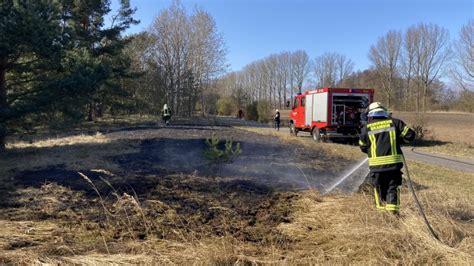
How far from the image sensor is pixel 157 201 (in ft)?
18.9

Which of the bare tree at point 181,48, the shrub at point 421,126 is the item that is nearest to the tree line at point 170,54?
the bare tree at point 181,48

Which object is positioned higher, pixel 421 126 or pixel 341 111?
pixel 341 111

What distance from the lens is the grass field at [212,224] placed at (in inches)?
155

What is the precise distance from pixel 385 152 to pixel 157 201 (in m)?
3.29

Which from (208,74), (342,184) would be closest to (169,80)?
(208,74)

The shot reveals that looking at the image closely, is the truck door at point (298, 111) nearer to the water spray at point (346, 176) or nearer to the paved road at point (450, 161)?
the paved road at point (450, 161)

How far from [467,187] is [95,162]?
8762 millimetres

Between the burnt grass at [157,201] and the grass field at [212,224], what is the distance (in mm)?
18

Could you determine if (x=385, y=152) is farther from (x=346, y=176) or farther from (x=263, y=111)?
(x=263, y=111)

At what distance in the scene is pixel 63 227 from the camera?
5.07 meters

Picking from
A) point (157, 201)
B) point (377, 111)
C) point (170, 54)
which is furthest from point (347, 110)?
point (170, 54)

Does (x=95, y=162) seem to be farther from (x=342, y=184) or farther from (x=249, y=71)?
(x=249, y=71)

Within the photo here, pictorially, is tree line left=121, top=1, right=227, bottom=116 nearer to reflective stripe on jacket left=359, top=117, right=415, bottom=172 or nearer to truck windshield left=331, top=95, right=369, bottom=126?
truck windshield left=331, top=95, right=369, bottom=126

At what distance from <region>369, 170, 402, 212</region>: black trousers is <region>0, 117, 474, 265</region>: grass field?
171 mm
